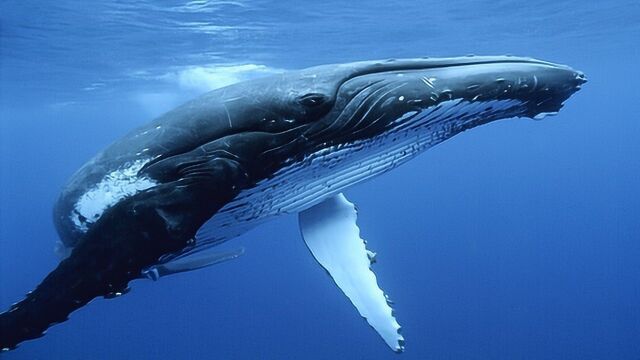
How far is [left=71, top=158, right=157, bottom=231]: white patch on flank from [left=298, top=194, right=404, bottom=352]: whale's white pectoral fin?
6.51 feet

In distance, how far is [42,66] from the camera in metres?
29.7

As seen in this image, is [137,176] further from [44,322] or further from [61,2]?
[61,2]

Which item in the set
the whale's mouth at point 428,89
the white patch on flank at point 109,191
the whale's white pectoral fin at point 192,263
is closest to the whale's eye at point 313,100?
the whale's mouth at point 428,89

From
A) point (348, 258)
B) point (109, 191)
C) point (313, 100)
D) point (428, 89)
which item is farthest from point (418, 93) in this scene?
point (109, 191)

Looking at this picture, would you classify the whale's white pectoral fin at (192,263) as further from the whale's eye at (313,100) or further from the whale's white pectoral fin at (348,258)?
the whale's eye at (313,100)

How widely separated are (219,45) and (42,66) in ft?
35.3

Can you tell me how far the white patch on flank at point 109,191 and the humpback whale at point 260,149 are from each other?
1cm

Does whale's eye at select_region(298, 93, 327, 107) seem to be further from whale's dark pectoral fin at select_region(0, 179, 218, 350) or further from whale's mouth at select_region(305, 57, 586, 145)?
whale's dark pectoral fin at select_region(0, 179, 218, 350)

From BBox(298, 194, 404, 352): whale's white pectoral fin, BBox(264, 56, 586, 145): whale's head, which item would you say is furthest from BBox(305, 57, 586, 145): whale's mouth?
BBox(298, 194, 404, 352): whale's white pectoral fin

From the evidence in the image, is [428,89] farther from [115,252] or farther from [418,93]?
[115,252]

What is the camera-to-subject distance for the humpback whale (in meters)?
3.45

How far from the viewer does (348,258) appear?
17.8 ft

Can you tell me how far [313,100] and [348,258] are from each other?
211cm

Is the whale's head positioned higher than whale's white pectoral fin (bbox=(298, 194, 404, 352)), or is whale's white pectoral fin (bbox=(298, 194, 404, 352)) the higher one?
the whale's head
